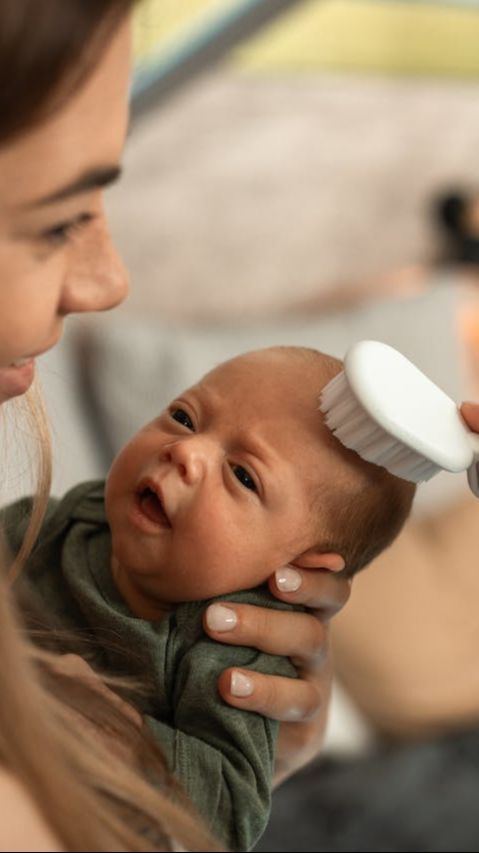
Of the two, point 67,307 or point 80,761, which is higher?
point 67,307

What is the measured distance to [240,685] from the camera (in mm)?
470

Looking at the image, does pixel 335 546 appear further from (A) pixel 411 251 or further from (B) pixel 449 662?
(A) pixel 411 251

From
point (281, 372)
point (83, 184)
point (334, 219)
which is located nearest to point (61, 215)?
point (83, 184)

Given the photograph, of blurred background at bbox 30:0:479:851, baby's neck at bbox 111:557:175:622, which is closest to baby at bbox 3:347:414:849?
baby's neck at bbox 111:557:175:622

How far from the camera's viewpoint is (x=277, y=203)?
6.21ft

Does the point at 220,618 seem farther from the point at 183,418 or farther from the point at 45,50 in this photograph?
the point at 45,50

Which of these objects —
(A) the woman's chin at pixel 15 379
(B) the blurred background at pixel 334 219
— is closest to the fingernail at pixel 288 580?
(A) the woman's chin at pixel 15 379

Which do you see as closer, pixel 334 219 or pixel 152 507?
pixel 152 507

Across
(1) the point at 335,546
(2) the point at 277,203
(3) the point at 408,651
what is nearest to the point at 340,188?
(2) the point at 277,203

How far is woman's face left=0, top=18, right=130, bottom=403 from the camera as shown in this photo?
395mm

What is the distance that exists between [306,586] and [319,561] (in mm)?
11

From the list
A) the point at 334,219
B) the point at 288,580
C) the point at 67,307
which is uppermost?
the point at 67,307

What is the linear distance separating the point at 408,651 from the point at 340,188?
2.91ft

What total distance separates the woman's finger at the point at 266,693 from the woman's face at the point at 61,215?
13 centimetres
